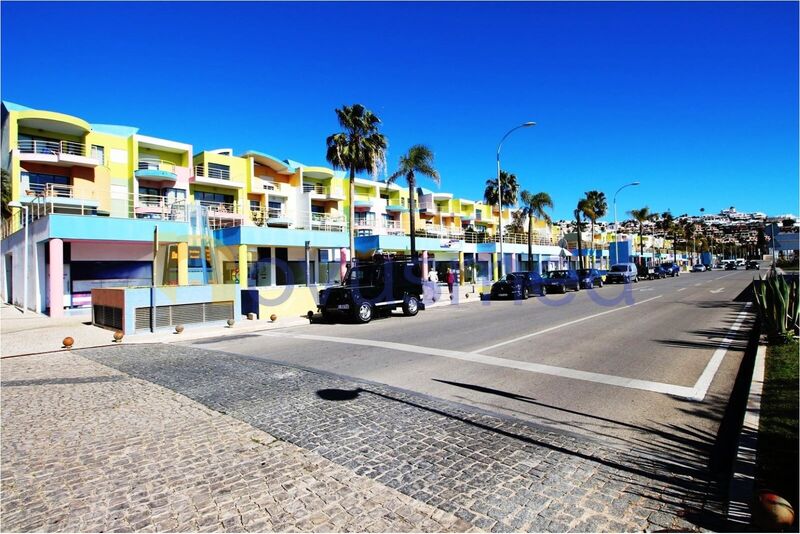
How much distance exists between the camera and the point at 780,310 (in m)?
9.80

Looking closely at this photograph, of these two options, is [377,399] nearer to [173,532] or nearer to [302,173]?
[173,532]

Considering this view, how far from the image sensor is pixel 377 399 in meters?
6.58

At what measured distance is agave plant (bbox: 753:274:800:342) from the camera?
9727 millimetres

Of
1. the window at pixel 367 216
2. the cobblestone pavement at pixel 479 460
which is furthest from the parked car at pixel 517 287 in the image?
the window at pixel 367 216

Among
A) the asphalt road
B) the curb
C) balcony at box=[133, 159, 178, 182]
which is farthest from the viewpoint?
balcony at box=[133, 159, 178, 182]

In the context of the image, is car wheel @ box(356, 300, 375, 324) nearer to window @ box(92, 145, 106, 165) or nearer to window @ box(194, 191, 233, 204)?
window @ box(194, 191, 233, 204)

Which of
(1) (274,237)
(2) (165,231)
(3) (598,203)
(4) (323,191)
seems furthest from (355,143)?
(3) (598,203)

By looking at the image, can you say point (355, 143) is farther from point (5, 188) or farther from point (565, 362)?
point (5, 188)

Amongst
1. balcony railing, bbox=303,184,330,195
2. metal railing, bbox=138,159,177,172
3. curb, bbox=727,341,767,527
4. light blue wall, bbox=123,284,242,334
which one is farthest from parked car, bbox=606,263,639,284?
metal railing, bbox=138,159,177,172

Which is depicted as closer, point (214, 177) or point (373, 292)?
point (373, 292)

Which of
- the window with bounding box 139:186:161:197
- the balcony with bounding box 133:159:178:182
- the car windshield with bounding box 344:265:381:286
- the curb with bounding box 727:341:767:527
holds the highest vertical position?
the balcony with bounding box 133:159:178:182

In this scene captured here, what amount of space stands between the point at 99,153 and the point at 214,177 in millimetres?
9008

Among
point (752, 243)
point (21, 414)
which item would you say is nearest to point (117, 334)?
point (21, 414)

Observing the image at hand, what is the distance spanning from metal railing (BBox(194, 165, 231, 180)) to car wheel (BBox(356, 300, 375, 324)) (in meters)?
30.4
